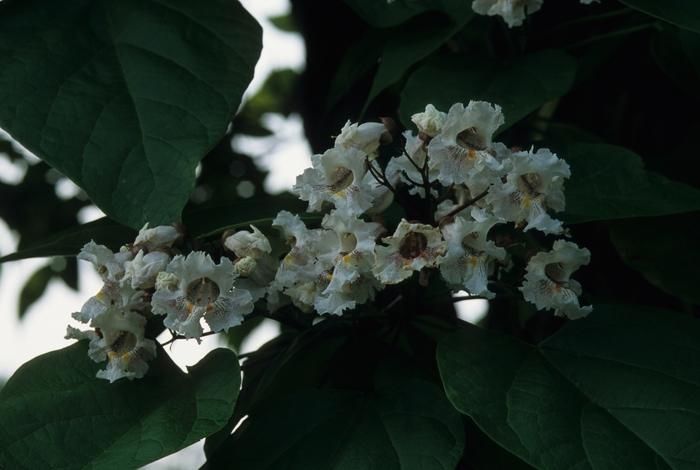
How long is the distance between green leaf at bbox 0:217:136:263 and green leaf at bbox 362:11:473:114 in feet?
1.05

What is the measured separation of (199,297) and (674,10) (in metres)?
0.60

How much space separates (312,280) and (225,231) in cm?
11

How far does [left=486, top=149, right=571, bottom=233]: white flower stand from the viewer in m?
0.88

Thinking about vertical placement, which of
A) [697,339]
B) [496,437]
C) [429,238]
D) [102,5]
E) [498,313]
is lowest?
[498,313]

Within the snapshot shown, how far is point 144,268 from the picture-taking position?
91cm

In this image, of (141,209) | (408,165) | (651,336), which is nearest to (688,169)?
(651,336)

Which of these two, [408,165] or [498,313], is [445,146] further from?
[498,313]

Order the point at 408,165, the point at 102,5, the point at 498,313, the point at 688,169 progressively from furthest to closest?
1. the point at 498,313
2. the point at 688,169
3. the point at 102,5
4. the point at 408,165

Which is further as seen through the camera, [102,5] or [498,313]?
[498,313]

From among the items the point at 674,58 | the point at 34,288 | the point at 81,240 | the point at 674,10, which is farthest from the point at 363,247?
the point at 34,288

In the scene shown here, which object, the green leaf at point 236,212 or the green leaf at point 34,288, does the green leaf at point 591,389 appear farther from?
the green leaf at point 34,288

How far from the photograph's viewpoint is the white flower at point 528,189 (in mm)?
881

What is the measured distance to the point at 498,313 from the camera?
1677 mm

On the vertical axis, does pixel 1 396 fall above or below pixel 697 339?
above
